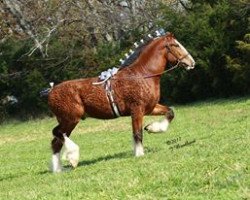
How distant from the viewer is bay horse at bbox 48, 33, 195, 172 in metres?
11.6

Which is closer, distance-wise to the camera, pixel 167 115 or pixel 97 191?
pixel 97 191

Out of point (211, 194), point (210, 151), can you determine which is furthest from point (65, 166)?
point (211, 194)

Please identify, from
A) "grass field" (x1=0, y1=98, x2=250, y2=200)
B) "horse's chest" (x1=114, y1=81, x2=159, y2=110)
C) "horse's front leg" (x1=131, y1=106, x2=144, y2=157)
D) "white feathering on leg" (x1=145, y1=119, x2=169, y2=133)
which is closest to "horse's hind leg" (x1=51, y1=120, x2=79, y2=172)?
"grass field" (x1=0, y1=98, x2=250, y2=200)

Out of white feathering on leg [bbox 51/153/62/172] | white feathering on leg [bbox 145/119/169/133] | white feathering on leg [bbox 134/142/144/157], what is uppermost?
white feathering on leg [bbox 145/119/169/133]

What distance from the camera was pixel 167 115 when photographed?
11.9 m

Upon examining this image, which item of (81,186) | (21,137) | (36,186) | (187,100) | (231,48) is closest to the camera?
(81,186)

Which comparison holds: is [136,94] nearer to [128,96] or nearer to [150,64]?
[128,96]

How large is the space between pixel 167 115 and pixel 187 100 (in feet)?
58.7

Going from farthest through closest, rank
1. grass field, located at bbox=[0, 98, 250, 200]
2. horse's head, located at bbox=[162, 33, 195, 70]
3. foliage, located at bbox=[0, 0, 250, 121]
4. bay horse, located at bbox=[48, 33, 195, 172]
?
1. foliage, located at bbox=[0, 0, 250, 121]
2. horse's head, located at bbox=[162, 33, 195, 70]
3. bay horse, located at bbox=[48, 33, 195, 172]
4. grass field, located at bbox=[0, 98, 250, 200]

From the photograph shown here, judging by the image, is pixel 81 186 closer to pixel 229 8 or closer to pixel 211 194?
pixel 211 194

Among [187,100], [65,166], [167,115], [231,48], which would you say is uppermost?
[167,115]

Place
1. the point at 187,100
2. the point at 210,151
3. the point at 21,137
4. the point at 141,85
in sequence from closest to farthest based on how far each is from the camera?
the point at 210,151 < the point at 141,85 < the point at 21,137 < the point at 187,100

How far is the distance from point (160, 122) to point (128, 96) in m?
0.78

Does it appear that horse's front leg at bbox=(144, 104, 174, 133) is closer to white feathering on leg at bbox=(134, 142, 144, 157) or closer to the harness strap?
white feathering on leg at bbox=(134, 142, 144, 157)
